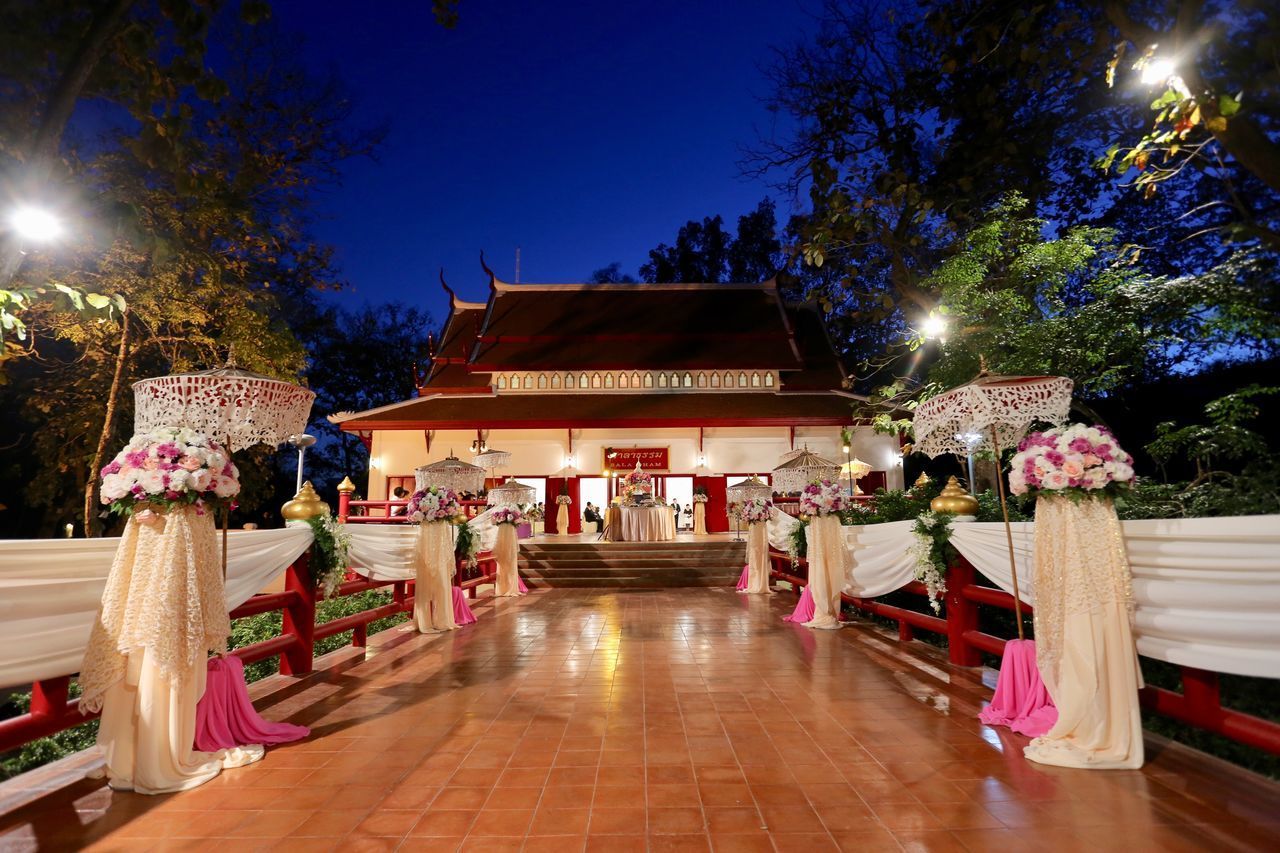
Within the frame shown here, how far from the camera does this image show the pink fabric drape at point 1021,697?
3693mm

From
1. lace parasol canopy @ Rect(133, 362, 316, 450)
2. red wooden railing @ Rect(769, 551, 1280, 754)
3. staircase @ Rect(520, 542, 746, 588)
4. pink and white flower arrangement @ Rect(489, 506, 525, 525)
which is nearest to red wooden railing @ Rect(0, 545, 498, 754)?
lace parasol canopy @ Rect(133, 362, 316, 450)

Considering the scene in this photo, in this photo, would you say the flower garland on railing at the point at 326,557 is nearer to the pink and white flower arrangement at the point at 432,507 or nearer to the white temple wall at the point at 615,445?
the pink and white flower arrangement at the point at 432,507

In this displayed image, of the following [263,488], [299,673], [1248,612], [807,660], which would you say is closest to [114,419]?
[263,488]

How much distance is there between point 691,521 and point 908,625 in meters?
13.0

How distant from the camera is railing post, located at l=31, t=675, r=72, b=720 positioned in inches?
120

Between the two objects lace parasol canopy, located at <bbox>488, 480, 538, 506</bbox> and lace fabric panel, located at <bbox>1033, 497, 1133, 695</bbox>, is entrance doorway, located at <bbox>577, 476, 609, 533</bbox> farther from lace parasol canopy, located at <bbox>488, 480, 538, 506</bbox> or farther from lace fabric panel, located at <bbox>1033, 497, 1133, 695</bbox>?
lace fabric panel, located at <bbox>1033, 497, 1133, 695</bbox>

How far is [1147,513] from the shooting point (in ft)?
14.9

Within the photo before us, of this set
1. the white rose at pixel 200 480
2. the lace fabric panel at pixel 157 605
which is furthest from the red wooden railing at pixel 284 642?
the white rose at pixel 200 480

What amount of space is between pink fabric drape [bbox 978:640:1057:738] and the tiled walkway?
177 mm

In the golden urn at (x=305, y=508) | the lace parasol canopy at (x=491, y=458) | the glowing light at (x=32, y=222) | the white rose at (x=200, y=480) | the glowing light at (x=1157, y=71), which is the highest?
the glowing light at (x=1157, y=71)

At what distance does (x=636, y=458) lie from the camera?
1798 centimetres

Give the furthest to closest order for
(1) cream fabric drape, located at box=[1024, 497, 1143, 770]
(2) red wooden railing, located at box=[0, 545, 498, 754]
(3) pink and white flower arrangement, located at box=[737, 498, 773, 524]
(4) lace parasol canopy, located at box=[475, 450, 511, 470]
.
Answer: (4) lace parasol canopy, located at box=[475, 450, 511, 470]
(3) pink and white flower arrangement, located at box=[737, 498, 773, 524]
(1) cream fabric drape, located at box=[1024, 497, 1143, 770]
(2) red wooden railing, located at box=[0, 545, 498, 754]

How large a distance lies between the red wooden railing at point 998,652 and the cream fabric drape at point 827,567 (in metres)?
0.39

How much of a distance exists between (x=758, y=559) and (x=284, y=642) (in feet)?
24.9
